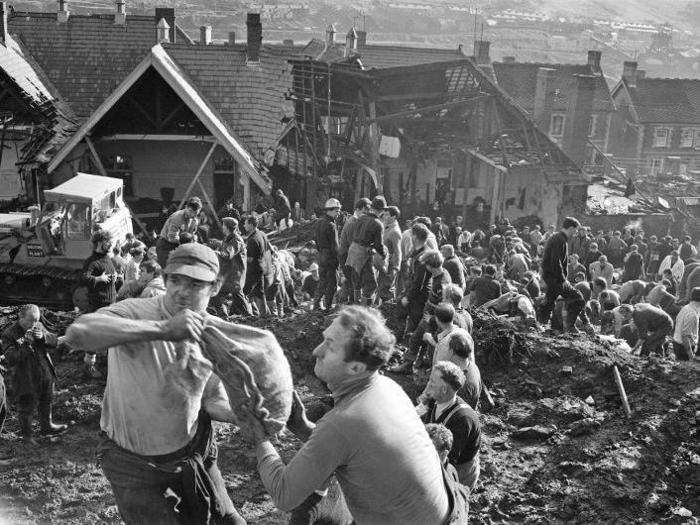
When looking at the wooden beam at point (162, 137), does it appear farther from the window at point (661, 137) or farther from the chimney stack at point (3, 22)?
the window at point (661, 137)

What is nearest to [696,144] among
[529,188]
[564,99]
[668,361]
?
[564,99]

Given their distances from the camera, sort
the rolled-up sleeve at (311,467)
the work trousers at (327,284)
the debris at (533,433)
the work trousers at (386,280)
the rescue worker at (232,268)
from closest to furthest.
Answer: the rolled-up sleeve at (311,467), the debris at (533,433), the rescue worker at (232,268), the work trousers at (327,284), the work trousers at (386,280)

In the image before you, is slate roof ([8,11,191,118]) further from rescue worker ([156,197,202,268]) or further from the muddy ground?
the muddy ground

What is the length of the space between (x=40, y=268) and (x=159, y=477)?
11.9m

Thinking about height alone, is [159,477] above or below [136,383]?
below

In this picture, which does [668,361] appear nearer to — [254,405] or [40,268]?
[254,405]

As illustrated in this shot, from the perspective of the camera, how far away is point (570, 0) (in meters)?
165

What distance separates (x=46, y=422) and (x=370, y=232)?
5.37 meters

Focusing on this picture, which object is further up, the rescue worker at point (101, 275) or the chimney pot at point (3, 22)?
the chimney pot at point (3, 22)

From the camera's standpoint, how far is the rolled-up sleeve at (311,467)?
3.28 meters

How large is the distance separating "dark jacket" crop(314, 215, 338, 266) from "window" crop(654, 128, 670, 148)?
52039mm

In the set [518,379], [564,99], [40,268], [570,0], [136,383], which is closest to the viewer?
[136,383]

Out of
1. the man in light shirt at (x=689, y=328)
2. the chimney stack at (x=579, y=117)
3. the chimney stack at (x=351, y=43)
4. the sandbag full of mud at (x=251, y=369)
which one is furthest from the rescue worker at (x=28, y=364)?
the chimney stack at (x=351, y=43)

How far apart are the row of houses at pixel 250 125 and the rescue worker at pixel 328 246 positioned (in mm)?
9649
